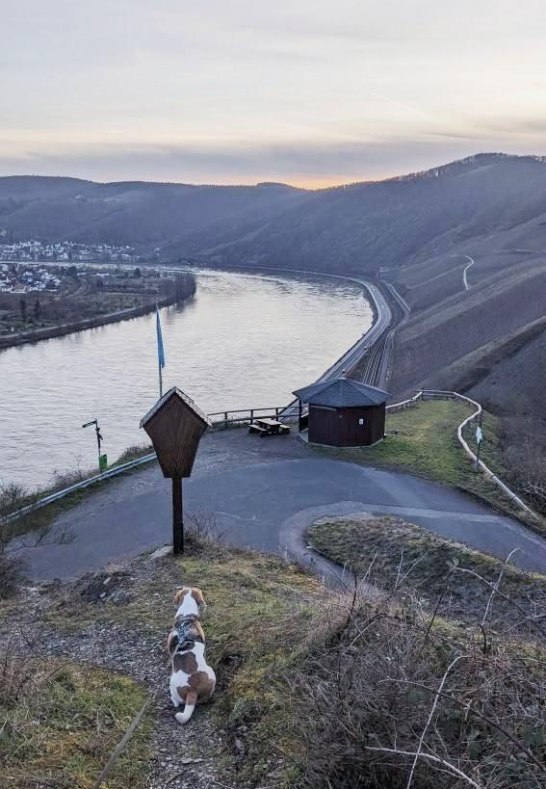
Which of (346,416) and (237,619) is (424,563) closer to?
(237,619)

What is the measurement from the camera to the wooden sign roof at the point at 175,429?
9836 mm

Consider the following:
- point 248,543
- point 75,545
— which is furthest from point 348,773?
point 75,545

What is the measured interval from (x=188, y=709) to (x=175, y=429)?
491 cm

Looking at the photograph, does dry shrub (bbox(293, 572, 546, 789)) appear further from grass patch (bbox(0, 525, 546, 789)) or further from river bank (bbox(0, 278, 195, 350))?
river bank (bbox(0, 278, 195, 350))

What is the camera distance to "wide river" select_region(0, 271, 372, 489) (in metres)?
30.2

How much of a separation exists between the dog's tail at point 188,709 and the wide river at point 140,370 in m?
21.2

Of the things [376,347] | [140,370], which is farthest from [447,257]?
[140,370]

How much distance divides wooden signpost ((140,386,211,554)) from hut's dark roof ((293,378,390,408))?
37.8 ft

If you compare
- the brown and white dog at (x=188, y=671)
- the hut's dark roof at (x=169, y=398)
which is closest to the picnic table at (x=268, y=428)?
the hut's dark roof at (x=169, y=398)

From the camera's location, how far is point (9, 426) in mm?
32531

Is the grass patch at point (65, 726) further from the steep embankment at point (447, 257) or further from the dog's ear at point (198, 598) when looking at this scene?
the steep embankment at point (447, 257)

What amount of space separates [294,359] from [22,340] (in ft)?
81.9

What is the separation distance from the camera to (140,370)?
46.1 m

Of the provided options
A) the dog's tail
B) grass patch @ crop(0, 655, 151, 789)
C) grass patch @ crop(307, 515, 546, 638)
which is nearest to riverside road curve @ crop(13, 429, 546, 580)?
grass patch @ crop(307, 515, 546, 638)
